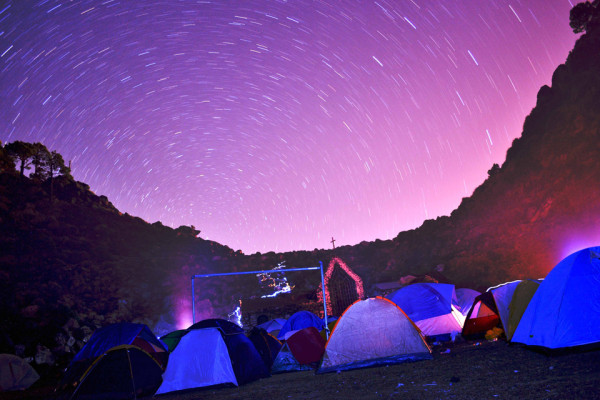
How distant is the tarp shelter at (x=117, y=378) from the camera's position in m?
8.31

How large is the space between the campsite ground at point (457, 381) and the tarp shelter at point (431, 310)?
10.1 feet

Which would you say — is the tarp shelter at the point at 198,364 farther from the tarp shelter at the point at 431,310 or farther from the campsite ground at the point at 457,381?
the tarp shelter at the point at 431,310

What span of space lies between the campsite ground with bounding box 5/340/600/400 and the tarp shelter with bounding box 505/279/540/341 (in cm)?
62

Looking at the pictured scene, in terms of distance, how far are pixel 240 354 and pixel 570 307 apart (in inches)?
307

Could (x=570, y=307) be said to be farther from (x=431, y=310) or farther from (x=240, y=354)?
(x=240, y=354)

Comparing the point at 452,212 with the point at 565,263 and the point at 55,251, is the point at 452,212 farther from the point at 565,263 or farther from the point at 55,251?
the point at 55,251

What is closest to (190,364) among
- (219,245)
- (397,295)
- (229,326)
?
(229,326)

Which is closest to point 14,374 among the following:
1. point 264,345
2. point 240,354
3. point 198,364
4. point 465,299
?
point 198,364

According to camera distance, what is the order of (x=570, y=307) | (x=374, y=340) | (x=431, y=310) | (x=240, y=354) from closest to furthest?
(x=570, y=307) < (x=374, y=340) < (x=240, y=354) < (x=431, y=310)

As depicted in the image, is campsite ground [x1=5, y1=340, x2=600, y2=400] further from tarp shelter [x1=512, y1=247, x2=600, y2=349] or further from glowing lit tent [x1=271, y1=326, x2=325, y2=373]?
glowing lit tent [x1=271, y1=326, x2=325, y2=373]

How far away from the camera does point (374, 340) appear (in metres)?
9.45

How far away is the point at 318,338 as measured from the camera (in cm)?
1191

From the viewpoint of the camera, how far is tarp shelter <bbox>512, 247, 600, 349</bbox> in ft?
20.8

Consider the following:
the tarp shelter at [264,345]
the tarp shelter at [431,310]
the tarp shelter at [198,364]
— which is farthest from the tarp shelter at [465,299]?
the tarp shelter at [198,364]
